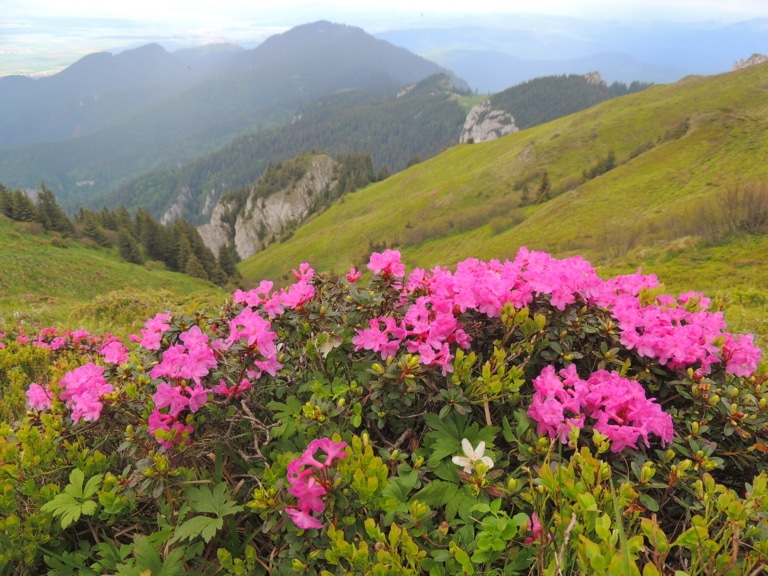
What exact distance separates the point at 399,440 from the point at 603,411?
98 cm

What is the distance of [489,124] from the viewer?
161 m

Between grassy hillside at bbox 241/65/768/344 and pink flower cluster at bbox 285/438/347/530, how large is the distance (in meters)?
10.9

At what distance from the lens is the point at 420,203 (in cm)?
5912

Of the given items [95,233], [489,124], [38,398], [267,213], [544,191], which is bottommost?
[267,213]

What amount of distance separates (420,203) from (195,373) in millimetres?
58820

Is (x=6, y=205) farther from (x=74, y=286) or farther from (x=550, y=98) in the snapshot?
(x=550, y=98)

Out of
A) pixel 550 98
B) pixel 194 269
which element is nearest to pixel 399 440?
pixel 194 269

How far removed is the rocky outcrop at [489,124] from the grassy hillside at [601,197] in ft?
293

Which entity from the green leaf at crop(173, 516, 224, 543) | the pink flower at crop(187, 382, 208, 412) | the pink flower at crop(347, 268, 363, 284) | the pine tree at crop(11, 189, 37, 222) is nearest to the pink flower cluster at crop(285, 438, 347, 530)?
the green leaf at crop(173, 516, 224, 543)

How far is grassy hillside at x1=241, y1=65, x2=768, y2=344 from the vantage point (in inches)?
745

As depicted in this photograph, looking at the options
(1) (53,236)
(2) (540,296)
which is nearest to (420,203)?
(1) (53,236)

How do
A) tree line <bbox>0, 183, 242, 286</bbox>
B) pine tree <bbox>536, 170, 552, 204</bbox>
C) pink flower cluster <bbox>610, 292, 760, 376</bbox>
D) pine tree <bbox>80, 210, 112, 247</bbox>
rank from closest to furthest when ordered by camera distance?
pink flower cluster <bbox>610, 292, 760, 376</bbox> → tree line <bbox>0, 183, 242, 286</bbox> → pine tree <bbox>80, 210, 112, 247</bbox> → pine tree <bbox>536, 170, 552, 204</bbox>

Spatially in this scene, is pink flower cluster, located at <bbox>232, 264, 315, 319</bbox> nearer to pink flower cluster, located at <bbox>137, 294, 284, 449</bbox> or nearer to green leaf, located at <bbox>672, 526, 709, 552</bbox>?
pink flower cluster, located at <bbox>137, 294, 284, 449</bbox>

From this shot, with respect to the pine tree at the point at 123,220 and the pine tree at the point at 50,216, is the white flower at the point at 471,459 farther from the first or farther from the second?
the pine tree at the point at 123,220
